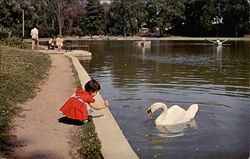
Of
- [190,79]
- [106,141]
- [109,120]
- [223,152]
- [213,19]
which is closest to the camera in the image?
[106,141]

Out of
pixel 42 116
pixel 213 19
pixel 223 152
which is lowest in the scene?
pixel 223 152

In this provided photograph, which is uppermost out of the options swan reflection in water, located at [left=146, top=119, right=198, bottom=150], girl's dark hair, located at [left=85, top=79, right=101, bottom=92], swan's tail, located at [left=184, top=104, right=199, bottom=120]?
girl's dark hair, located at [left=85, top=79, right=101, bottom=92]

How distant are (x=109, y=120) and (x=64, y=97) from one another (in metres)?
2.75

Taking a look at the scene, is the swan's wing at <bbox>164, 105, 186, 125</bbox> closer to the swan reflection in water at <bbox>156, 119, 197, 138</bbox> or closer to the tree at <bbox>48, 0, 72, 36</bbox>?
the swan reflection in water at <bbox>156, 119, 197, 138</bbox>

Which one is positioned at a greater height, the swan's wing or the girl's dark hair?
the girl's dark hair

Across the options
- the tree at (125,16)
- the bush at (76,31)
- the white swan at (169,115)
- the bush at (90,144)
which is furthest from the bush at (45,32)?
the bush at (90,144)

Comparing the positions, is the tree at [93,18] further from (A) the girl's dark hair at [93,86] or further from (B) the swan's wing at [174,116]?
(A) the girl's dark hair at [93,86]

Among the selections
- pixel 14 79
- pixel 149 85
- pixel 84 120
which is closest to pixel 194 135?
pixel 84 120

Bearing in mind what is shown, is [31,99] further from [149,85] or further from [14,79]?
[149,85]

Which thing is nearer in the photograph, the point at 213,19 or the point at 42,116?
the point at 42,116

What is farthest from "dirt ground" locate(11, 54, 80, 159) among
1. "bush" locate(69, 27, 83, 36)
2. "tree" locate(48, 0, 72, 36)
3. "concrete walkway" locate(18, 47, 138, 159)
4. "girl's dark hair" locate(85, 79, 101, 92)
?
"bush" locate(69, 27, 83, 36)

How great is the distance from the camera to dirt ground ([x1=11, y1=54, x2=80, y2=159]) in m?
5.38

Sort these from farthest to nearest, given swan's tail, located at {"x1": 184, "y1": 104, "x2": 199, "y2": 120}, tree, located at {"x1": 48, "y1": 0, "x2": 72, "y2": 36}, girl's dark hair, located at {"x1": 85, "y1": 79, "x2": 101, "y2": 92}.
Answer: tree, located at {"x1": 48, "y1": 0, "x2": 72, "y2": 36} < swan's tail, located at {"x1": 184, "y1": 104, "x2": 199, "y2": 120} < girl's dark hair, located at {"x1": 85, "y1": 79, "x2": 101, "y2": 92}

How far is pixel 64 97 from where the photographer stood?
964 centimetres
